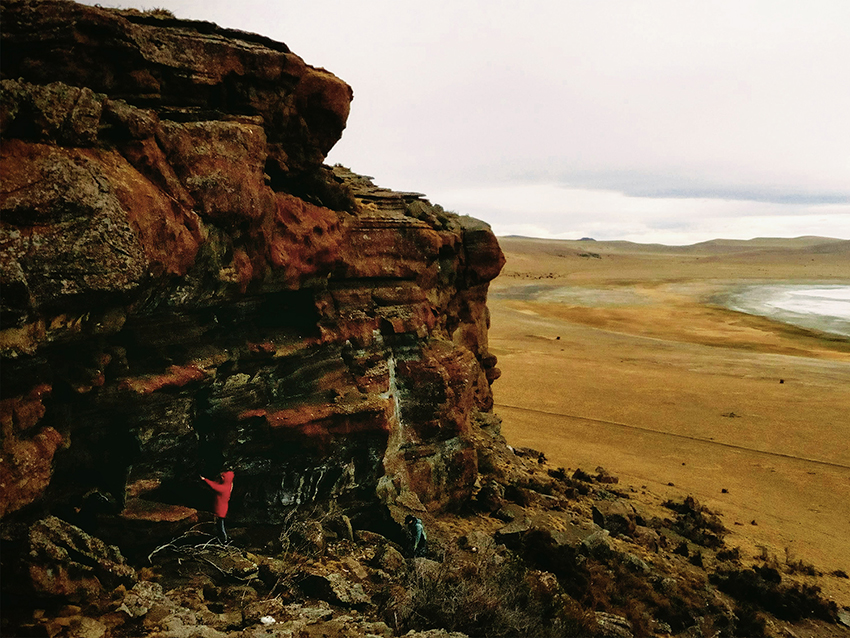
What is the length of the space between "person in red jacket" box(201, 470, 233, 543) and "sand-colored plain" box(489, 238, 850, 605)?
14365 mm

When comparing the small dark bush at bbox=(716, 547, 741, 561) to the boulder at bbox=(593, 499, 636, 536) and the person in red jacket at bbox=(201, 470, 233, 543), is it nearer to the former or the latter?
the boulder at bbox=(593, 499, 636, 536)

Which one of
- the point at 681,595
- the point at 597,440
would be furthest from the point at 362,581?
the point at 597,440

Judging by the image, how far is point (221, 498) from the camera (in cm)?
952

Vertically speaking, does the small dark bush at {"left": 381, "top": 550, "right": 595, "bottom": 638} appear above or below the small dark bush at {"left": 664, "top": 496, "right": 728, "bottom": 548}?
above

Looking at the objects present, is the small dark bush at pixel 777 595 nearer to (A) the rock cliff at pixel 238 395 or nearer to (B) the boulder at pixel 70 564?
(A) the rock cliff at pixel 238 395

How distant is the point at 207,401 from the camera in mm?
10445

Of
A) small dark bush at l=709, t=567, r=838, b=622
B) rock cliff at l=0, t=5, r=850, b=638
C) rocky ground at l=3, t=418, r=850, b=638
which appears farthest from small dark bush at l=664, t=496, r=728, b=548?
small dark bush at l=709, t=567, r=838, b=622

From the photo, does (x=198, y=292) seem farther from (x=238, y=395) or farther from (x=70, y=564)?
(x=70, y=564)

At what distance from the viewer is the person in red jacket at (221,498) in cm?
951

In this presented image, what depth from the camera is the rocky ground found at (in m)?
7.26

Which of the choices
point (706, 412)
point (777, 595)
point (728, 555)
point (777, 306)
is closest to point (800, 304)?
point (777, 306)

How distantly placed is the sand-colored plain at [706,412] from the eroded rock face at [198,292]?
10399 mm

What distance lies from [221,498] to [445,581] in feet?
13.0

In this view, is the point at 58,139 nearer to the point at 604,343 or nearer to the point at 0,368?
the point at 0,368
